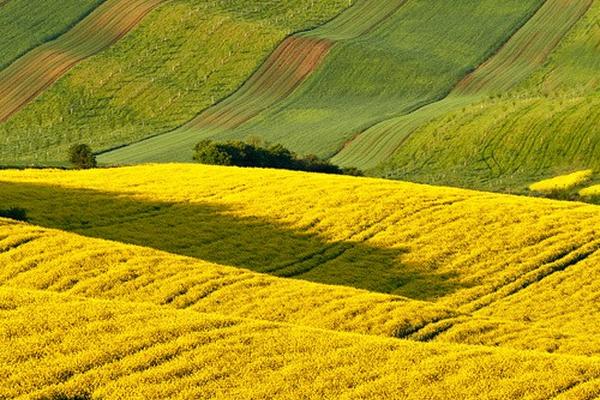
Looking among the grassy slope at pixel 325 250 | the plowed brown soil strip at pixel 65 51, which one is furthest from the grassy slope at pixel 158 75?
the grassy slope at pixel 325 250

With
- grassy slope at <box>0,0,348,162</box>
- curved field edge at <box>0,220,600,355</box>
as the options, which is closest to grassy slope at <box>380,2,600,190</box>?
grassy slope at <box>0,0,348,162</box>

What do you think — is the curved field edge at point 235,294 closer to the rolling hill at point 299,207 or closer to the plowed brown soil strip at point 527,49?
the rolling hill at point 299,207

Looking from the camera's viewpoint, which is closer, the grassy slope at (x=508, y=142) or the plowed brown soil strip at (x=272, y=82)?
the grassy slope at (x=508, y=142)

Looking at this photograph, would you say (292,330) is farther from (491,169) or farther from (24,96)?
(24,96)

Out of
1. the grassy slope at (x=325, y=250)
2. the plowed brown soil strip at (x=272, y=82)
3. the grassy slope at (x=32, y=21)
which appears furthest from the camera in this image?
the grassy slope at (x=32, y=21)

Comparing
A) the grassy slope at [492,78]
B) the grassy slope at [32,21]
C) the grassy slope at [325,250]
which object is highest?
the grassy slope at [32,21]
